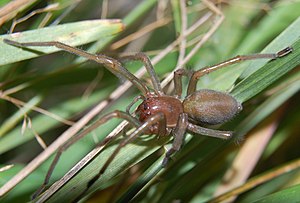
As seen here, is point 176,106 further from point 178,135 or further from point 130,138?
point 130,138

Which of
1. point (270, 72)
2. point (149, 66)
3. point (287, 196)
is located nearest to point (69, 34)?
point (149, 66)

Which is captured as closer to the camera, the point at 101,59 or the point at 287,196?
the point at 287,196

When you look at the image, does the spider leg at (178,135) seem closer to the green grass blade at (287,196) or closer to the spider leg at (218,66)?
the spider leg at (218,66)

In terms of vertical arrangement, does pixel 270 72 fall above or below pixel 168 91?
below

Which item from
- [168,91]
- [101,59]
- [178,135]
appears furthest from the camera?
[168,91]

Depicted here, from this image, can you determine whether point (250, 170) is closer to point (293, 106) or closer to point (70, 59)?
point (293, 106)

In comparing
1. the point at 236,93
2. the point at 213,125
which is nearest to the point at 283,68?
the point at 236,93

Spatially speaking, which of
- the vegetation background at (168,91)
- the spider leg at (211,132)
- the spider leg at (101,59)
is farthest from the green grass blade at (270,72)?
the spider leg at (101,59)

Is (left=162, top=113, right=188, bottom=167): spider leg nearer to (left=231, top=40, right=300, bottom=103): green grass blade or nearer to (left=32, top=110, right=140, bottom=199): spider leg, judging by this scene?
(left=32, top=110, right=140, bottom=199): spider leg
